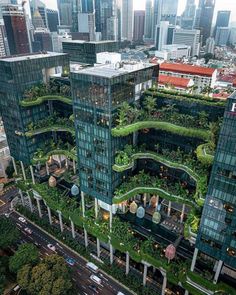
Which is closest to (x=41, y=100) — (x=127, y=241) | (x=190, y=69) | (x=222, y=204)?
(x=127, y=241)

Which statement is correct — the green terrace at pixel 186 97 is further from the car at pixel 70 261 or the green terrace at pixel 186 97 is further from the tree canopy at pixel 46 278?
the car at pixel 70 261

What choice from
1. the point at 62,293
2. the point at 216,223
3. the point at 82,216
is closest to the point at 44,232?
the point at 82,216

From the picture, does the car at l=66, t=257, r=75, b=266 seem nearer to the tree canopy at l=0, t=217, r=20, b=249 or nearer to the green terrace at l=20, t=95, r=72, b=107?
the tree canopy at l=0, t=217, r=20, b=249

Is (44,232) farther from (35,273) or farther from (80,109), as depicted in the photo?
(80,109)

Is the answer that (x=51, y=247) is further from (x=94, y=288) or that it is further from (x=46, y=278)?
(x=46, y=278)

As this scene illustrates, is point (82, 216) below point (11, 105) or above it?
below

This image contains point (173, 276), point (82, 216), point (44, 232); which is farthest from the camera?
point (44, 232)
